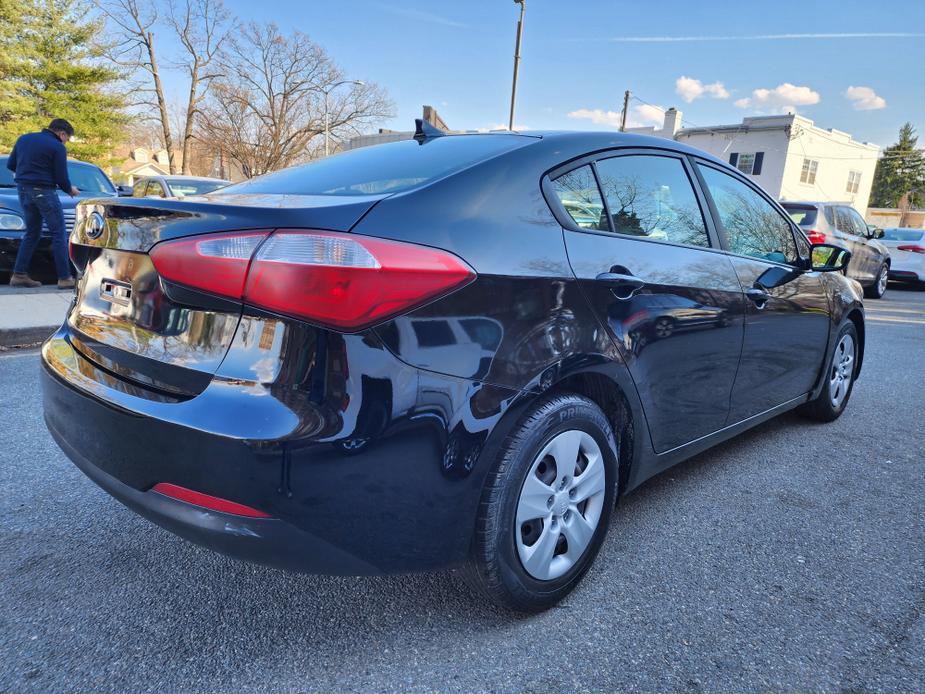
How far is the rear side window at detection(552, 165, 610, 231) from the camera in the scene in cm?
197

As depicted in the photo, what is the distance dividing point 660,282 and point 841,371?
2562mm

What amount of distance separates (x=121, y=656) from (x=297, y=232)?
1.25 metres

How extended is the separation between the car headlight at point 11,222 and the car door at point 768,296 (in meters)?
7.37

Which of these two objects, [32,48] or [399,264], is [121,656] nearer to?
[399,264]

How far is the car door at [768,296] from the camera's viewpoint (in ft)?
9.11

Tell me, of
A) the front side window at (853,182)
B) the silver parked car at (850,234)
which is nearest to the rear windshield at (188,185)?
the silver parked car at (850,234)

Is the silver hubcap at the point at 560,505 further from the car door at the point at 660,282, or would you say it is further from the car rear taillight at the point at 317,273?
the car rear taillight at the point at 317,273

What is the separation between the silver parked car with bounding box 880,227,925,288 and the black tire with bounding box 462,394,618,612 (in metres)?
15.5

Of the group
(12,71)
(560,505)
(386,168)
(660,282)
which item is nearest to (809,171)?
(660,282)

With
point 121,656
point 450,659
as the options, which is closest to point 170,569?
point 121,656

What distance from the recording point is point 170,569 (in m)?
2.07

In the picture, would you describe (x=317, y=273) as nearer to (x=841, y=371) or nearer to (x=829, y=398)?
(x=829, y=398)

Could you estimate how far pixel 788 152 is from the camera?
109 ft

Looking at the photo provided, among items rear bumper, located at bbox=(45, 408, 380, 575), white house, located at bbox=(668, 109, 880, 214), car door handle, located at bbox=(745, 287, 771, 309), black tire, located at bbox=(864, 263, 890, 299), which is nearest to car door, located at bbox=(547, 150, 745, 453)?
car door handle, located at bbox=(745, 287, 771, 309)
